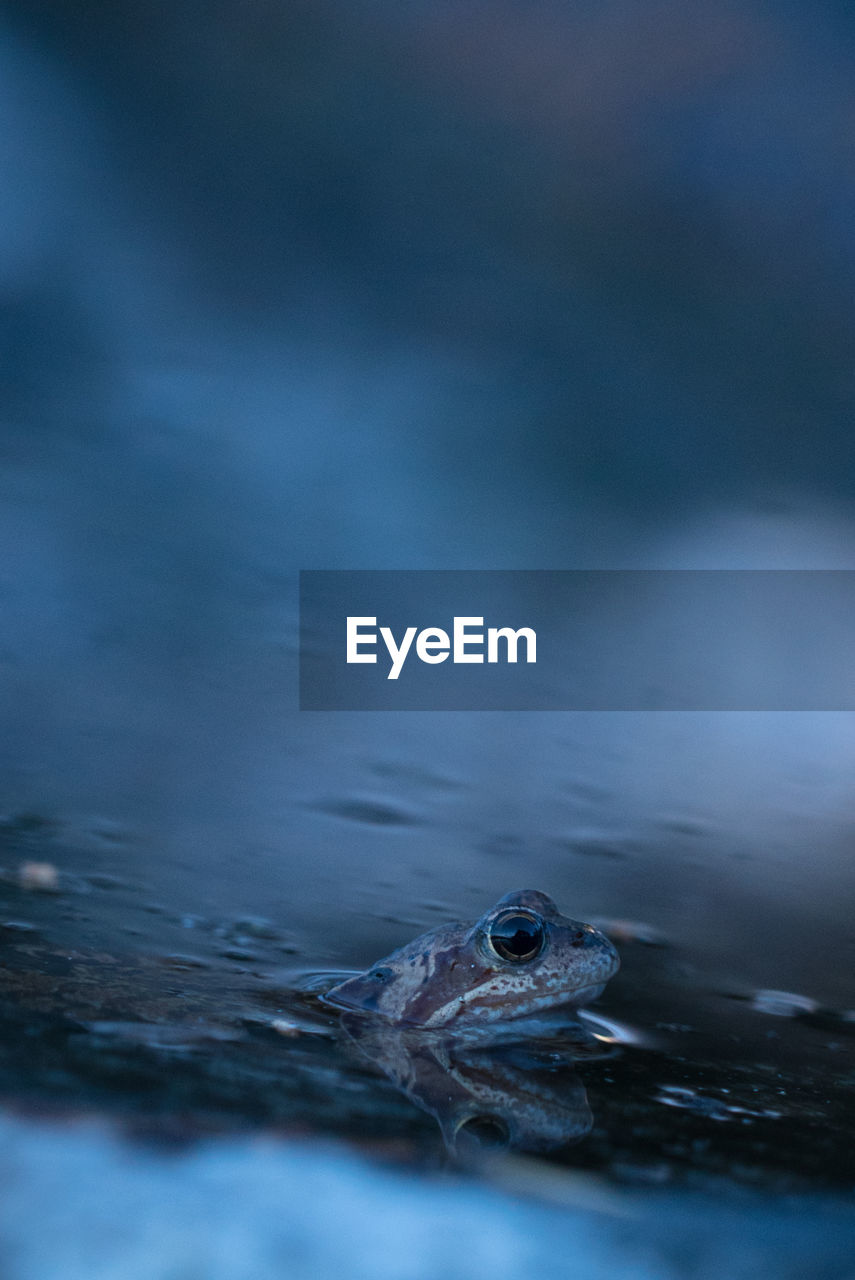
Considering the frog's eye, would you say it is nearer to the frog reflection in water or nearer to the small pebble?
the frog reflection in water

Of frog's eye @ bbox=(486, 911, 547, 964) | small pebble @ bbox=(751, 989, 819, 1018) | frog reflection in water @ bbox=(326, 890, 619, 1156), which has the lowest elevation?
small pebble @ bbox=(751, 989, 819, 1018)

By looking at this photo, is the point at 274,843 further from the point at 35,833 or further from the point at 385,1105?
the point at 385,1105

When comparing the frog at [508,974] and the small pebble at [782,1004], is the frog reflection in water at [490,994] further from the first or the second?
the small pebble at [782,1004]

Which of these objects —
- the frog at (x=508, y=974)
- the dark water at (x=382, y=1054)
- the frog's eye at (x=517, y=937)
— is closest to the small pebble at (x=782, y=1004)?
the dark water at (x=382, y=1054)

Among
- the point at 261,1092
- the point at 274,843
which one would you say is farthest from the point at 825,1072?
the point at 274,843

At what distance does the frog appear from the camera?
1952mm

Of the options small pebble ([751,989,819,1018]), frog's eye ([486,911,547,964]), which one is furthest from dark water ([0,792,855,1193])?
frog's eye ([486,911,547,964])

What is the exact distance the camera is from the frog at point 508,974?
195cm

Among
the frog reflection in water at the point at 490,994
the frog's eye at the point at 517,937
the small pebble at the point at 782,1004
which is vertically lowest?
the small pebble at the point at 782,1004

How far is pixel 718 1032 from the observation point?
1.94 m

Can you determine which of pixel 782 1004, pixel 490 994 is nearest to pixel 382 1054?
pixel 490 994

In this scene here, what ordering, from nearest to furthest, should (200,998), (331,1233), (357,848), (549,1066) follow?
(331,1233) < (549,1066) < (200,998) < (357,848)

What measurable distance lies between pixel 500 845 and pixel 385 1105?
2.18 meters

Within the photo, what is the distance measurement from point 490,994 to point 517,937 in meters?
0.14
